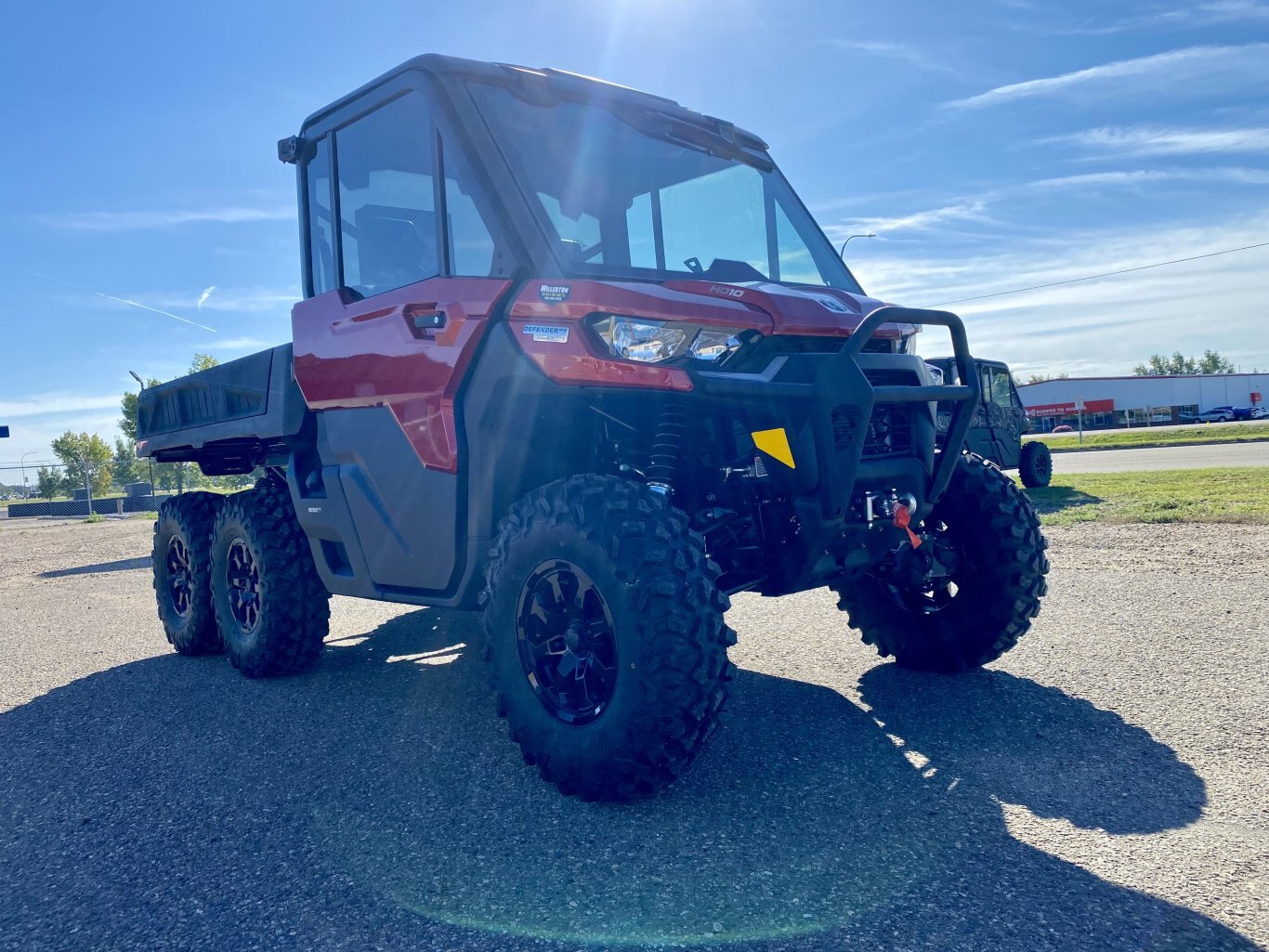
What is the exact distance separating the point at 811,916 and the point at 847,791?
88 cm

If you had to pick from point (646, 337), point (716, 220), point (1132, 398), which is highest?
point (1132, 398)

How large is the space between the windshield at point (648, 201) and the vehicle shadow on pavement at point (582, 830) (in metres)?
1.99

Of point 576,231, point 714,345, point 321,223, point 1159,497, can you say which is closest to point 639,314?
point 714,345

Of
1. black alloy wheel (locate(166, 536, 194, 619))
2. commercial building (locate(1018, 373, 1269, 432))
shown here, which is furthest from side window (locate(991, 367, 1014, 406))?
commercial building (locate(1018, 373, 1269, 432))

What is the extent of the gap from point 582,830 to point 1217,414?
93.7 metres

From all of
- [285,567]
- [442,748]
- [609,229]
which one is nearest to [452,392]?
[609,229]

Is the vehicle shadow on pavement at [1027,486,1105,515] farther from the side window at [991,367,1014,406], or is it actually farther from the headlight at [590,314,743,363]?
the headlight at [590,314,743,363]

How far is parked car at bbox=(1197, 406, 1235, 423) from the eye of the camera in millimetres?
80131

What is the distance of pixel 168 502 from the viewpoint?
683 centimetres

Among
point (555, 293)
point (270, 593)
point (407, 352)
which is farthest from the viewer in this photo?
point (270, 593)

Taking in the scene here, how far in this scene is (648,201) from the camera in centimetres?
425

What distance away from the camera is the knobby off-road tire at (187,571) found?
620 cm

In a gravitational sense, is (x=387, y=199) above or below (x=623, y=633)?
above

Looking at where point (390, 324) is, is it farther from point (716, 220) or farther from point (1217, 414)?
point (1217, 414)
